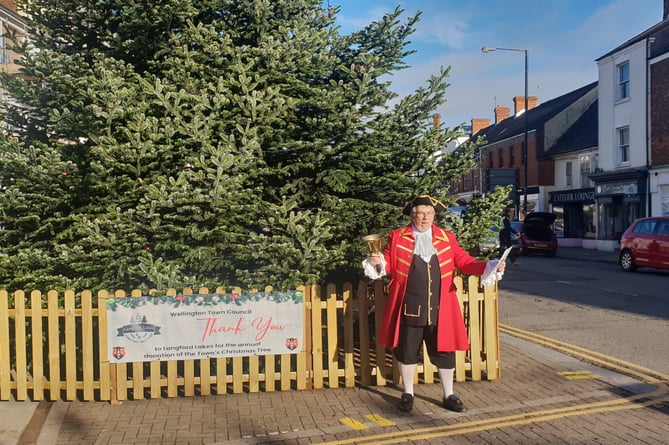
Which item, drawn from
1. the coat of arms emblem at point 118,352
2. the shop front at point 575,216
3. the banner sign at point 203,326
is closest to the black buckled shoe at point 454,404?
the banner sign at point 203,326

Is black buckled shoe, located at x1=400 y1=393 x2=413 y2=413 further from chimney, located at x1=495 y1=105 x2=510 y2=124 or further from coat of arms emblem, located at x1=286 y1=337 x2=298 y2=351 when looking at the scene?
chimney, located at x1=495 y1=105 x2=510 y2=124

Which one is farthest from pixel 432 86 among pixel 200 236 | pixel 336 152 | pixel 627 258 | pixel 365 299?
pixel 627 258

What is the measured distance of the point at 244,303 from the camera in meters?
5.94

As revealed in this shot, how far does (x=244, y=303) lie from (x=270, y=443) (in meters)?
1.52

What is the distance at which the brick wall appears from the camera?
2833 cm

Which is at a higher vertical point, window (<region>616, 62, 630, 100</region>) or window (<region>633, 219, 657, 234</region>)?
window (<region>616, 62, 630, 100</region>)

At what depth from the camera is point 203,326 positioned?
231 inches

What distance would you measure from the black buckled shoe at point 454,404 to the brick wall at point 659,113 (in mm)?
26689

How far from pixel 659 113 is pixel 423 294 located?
27.6m

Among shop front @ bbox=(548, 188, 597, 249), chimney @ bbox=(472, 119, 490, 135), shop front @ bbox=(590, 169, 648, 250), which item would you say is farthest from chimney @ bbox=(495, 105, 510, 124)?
shop front @ bbox=(590, 169, 648, 250)

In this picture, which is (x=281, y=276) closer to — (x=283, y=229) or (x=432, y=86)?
(x=283, y=229)

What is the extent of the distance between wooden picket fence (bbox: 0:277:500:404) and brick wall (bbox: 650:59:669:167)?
84.3 ft

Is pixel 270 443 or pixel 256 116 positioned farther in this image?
pixel 256 116

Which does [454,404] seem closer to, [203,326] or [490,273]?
[490,273]
